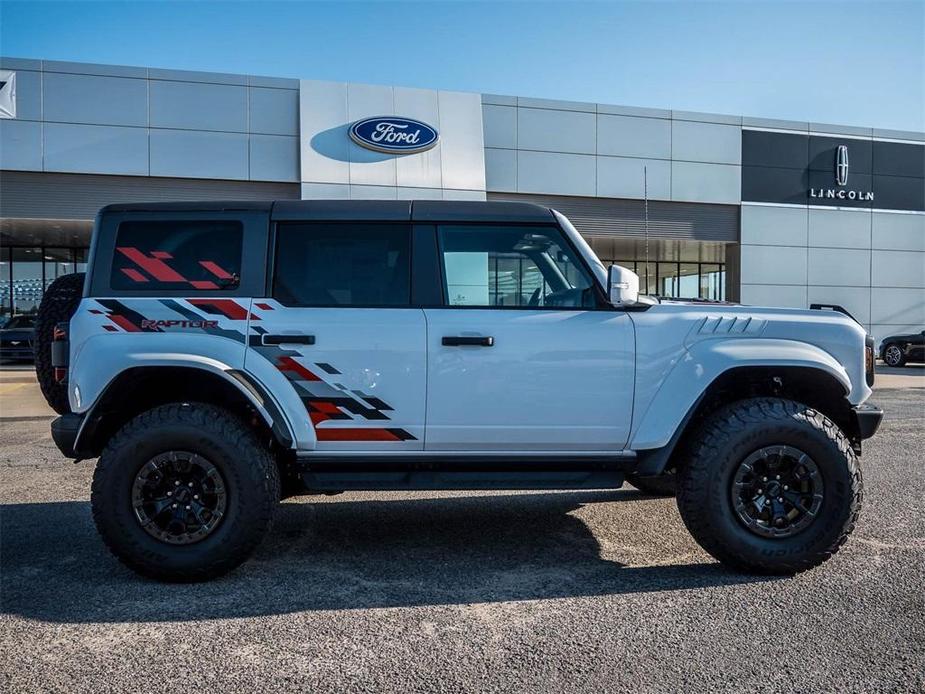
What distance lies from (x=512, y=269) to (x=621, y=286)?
657mm

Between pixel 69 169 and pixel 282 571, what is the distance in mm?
17962

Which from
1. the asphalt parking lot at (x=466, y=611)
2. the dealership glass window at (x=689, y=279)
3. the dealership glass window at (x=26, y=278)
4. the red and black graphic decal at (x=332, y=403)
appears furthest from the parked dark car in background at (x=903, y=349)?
the dealership glass window at (x=26, y=278)

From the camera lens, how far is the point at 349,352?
3.98 meters

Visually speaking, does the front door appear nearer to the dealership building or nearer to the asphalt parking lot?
the asphalt parking lot

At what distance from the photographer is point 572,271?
422cm

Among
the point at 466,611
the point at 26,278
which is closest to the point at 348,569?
the point at 466,611

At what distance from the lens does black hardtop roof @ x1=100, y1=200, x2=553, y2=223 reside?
4211 millimetres

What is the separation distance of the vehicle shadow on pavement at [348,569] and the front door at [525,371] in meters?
0.72

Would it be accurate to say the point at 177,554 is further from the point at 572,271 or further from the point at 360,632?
the point at 572,271

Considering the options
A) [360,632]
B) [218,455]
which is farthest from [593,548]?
[218,455]

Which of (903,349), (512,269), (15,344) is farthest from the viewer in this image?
(903,349)

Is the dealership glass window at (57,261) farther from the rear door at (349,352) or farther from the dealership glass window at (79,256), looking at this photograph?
the rear door at (349,352)

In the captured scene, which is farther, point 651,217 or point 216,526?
point 651,217

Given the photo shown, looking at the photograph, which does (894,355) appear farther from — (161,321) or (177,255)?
(161,321)
